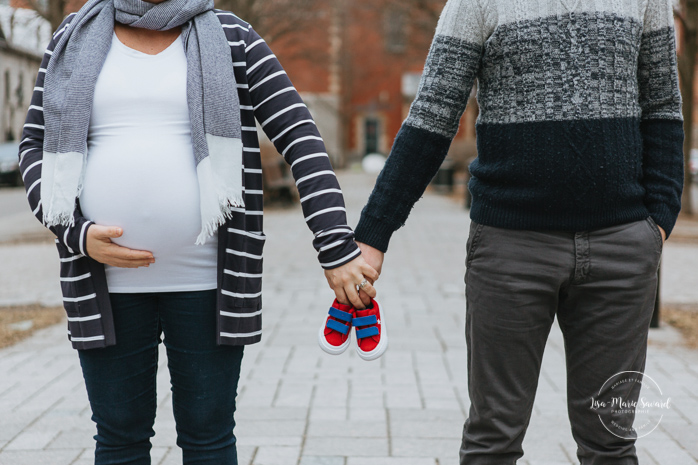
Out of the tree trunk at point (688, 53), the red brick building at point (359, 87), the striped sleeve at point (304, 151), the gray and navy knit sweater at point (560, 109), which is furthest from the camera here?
the red brick building at point (359, 87)

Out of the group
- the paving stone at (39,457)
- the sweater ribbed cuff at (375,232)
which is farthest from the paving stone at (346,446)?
the sweater ribbed cuff at (375,232)

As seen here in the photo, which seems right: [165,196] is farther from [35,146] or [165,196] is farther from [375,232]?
[375,232]

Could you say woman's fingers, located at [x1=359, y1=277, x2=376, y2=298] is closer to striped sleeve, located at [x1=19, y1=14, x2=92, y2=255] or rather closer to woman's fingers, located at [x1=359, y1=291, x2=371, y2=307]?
woman's fingers, located at [x1=359, y1=291, x2=371, y2=307]

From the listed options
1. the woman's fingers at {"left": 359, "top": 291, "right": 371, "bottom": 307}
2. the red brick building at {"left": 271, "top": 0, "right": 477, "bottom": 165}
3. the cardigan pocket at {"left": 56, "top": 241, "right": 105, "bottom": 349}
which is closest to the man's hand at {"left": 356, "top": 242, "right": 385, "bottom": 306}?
the woman's fingers at {"left": 359, "top": 291, "right": 371, "bottom": 307}

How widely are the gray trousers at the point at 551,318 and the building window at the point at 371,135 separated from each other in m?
44.1

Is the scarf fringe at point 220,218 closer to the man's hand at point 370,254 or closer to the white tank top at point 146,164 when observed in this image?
the white tank top at point 146,164

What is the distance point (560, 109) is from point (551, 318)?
0.55 meters

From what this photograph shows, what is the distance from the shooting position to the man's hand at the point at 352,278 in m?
2.15

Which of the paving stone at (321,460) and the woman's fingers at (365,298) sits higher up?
the woman's fingers at (365,298)

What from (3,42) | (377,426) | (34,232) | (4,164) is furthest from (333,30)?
(377,426)

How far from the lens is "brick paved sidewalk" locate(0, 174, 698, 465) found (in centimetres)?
338

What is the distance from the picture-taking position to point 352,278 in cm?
216

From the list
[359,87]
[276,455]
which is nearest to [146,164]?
[276,455]

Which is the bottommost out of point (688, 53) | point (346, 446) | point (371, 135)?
point (371, 135)
